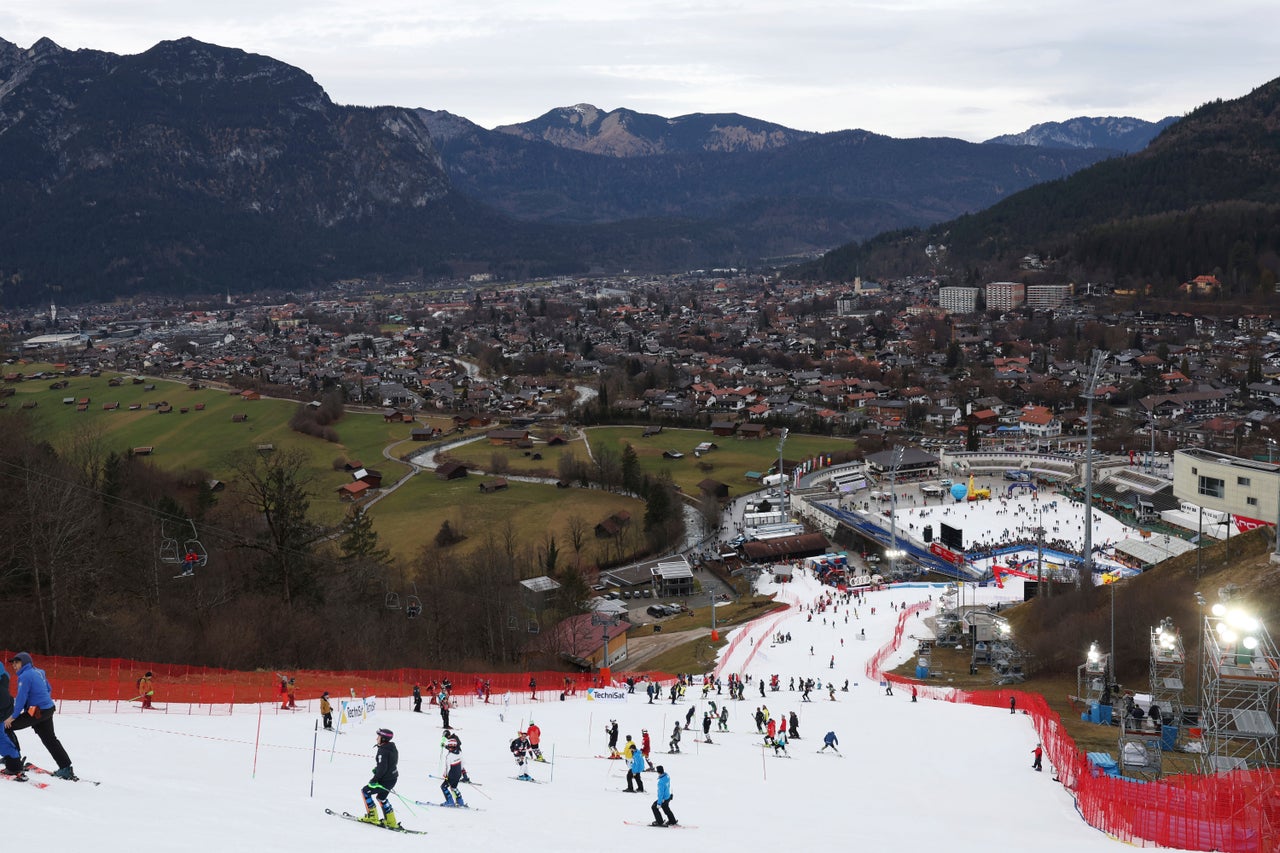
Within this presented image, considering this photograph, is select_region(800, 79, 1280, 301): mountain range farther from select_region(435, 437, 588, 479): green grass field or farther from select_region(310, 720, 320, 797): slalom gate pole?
select_region(310, 720, 320, 797): slalom gate pole

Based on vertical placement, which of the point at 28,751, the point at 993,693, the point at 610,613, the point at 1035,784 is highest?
the point at 28,751

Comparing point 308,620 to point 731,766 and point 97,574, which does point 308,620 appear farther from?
point 731,766

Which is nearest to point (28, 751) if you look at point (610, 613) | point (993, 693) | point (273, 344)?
point (993, 693)

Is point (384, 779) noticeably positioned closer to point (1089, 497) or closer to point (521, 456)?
point (1089, 497)

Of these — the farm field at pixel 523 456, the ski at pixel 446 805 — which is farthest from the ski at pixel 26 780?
the farm field at pixel 523 456

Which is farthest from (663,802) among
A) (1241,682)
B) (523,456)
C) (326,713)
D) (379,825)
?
(523,456)

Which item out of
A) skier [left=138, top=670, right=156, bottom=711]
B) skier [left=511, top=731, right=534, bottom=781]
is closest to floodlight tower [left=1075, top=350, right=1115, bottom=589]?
skier [left=511, top=731, right=534, bottom=781]

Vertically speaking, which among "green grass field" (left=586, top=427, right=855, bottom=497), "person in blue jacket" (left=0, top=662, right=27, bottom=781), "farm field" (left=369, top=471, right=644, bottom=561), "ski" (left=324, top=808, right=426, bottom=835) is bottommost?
"farm field" (left=369, top=471, right=644, bottom=561)
